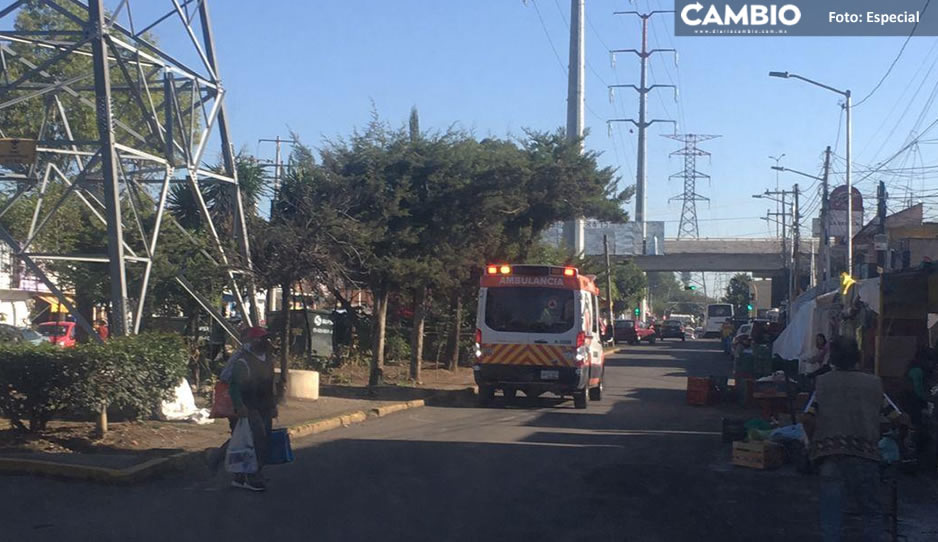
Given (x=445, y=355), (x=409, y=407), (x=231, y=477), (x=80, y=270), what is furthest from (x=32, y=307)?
(x=231, y=477)

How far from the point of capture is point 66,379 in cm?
1213

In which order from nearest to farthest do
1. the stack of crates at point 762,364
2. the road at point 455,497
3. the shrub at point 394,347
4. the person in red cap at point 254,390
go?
the road at point 455,497
the person in red cap at point 254,390
the stack of crates at point 762,364
the shrub at point 394,347

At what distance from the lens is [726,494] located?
11.1 m

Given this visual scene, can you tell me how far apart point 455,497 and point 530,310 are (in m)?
10.5

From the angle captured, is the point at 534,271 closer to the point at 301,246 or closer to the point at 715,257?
the point at 301,246

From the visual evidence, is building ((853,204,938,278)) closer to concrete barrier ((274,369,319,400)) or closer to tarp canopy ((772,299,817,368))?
tarp canopy ((772,299,817,368))

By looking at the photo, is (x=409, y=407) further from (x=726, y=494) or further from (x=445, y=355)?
(x=445, y=355)

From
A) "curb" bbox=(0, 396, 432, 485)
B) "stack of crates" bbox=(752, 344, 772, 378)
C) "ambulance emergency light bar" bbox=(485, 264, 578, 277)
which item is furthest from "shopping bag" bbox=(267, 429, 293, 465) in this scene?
"stack of crates" bbox=(752, 344, 772, 378)

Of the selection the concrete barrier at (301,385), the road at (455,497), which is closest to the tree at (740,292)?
the concrete barrier at (301,385)

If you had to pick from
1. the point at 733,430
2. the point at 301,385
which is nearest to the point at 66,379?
the point at 301,385

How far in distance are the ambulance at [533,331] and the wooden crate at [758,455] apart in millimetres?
7344

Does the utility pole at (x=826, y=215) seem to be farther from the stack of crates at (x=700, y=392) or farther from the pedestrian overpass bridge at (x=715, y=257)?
the pedestrian overpass bridge at (x=715, y=257)

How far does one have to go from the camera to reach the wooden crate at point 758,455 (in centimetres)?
1280

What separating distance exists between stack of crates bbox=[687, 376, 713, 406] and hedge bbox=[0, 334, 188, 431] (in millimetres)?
12961
